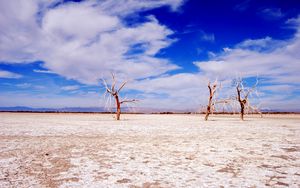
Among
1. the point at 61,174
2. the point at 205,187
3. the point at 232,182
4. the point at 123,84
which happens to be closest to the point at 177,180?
the point at 205,187

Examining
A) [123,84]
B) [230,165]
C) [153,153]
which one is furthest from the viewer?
[123,84]

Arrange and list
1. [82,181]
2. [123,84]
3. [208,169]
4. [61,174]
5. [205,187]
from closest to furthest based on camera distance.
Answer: [205,187] → [82,181] → [61,174] → [208,169] → [123,84]

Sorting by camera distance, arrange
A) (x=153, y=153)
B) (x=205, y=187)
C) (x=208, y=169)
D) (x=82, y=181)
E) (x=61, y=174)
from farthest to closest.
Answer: (x=153, y=153)
(x=208, y=169)
(x=61, y=174)
(x=82, y=181)
(x=205, y=187)

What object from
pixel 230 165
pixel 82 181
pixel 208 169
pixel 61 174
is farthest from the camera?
pixel 230 165

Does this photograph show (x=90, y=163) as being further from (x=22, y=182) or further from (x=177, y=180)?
(x=177, y=180)

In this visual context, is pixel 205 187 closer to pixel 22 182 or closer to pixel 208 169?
pixel 208 169

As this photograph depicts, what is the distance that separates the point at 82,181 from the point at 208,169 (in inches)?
102

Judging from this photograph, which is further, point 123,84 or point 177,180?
point 123,84

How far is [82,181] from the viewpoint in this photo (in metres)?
4.64

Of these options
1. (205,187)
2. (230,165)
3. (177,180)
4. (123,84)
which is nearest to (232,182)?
(205,187)

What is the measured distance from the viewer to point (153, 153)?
7.40m

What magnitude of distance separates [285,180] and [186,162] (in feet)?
7.24

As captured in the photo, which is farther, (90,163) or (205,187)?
(90,163)

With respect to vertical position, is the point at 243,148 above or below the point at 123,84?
below
